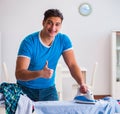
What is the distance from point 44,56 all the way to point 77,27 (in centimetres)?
328

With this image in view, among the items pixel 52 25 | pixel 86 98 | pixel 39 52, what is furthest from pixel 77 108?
pixel 52 25

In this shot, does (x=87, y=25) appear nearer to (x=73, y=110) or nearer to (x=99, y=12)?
(x=99, y=12)

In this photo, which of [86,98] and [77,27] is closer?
[86,98]

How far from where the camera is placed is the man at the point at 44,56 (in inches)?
68.3

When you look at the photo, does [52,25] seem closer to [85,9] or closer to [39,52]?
[39,52]

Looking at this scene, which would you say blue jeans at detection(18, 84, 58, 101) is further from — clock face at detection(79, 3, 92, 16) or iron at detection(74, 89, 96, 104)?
clock face at detection(79, 3, 92, 16)

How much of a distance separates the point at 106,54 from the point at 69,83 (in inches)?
32.0

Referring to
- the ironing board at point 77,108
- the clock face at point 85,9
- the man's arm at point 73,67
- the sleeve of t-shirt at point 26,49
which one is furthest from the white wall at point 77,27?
the ironing board at point 77,108

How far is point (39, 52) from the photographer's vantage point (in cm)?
179

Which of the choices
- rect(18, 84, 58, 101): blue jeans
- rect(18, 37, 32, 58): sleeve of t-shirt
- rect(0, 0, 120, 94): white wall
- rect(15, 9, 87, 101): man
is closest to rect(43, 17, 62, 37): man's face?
rect(15, 9, 87, 101): man

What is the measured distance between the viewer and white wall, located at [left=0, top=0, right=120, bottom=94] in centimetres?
495

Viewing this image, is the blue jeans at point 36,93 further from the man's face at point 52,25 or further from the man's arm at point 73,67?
the man's face at point 52,25

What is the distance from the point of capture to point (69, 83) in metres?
5.07

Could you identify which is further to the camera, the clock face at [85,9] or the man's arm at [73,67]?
the clock face at [85,9]
